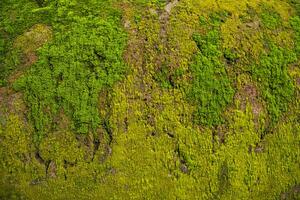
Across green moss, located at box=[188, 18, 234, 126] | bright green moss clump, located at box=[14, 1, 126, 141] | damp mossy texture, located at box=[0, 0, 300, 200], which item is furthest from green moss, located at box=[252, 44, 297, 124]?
bright green moss clump, located at box=[14, 1, 126, 141]

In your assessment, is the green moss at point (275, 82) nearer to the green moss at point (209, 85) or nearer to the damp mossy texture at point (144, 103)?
the damp mossy texture at point (144, 103)

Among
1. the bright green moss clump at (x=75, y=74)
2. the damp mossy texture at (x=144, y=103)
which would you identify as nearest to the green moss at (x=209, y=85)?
the damp mossy texture at (x=144, y=103)

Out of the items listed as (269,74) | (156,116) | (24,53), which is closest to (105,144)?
(156,116)

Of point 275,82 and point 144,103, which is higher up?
point 275,82

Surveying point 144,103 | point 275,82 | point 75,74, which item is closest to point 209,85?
point 144,103

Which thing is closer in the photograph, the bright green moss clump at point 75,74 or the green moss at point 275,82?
the bright green moss clump at point 75,74

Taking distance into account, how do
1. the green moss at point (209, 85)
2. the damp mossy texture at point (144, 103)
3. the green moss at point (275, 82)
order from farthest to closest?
the green moss at point (275, 82)
the green moss at point (209, 85)
the damp mossy texture at point (144, 103)

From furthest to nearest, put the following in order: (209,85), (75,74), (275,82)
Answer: (275,82) < (209,85) < (75,74)

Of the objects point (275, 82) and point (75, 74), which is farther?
point (275, 82)

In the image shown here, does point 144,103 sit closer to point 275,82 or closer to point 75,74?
point 75,74

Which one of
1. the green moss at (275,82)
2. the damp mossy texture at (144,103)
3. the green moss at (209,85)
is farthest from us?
the green moss at (275,82)
